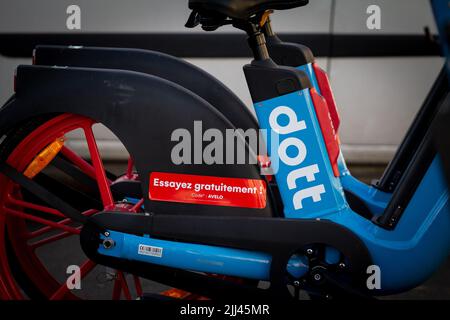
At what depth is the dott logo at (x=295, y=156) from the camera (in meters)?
1.22

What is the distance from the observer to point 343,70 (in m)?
2.90

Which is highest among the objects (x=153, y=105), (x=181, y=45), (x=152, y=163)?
(x=153, y=105)

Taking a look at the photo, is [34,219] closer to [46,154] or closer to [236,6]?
[46,154]

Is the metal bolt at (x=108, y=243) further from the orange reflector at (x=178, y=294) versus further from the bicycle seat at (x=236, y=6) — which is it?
the bicycle seat at (x=236, y=6)

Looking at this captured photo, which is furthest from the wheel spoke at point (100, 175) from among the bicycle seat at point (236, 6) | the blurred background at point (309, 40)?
the blurred background at point (309, 40)

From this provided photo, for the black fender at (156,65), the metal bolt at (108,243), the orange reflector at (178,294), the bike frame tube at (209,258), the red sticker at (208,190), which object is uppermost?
the black fender at (156,65)

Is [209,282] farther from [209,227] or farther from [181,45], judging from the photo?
[181,45]

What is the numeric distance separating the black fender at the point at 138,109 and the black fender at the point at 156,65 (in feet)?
0.43

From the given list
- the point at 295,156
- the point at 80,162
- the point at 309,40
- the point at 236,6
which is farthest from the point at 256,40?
the point at 309,40

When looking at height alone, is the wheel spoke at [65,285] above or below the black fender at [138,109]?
below

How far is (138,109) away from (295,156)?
0.37 metres

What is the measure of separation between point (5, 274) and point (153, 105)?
61 centimetres

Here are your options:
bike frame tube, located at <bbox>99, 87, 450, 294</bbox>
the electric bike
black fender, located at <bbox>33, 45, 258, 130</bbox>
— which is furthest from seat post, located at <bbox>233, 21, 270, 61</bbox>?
bike frame tube, located at <bbox>99, 87, 450, 294</bbox>
